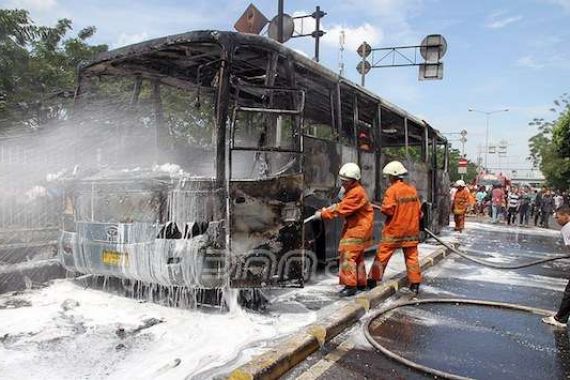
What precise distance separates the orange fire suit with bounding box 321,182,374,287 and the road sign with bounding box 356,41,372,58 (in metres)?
13.3

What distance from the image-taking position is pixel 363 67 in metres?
18.2

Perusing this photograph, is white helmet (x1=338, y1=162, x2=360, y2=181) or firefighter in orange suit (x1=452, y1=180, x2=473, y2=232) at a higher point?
white helmet (x1=338, y1=162, x2=360, y2=181)

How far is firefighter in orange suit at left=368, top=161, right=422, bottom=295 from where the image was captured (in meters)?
6.05

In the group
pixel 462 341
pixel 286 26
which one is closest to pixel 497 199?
pixel 286 26

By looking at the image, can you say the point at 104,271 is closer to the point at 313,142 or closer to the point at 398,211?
the point at 313,142

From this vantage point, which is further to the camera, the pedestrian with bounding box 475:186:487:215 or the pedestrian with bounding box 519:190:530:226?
the pedestrian with bounding box 475:186:487:215

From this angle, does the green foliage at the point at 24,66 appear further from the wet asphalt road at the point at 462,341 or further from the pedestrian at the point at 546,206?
the pedestrian at the point at 546,206

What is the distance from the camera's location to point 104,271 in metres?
5.12

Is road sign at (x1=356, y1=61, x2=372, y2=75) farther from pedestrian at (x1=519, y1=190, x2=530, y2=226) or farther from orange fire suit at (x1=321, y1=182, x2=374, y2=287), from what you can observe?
orange fire suit at (x1=321, y1=182, x2=374, y2=287)

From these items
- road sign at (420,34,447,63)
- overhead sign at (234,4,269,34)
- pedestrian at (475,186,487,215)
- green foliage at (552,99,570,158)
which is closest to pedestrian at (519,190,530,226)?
green foliage at (552,99,570,158)

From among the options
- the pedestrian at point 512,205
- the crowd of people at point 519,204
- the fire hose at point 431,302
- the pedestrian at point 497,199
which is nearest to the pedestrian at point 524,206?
the crowd of people at point 519,204

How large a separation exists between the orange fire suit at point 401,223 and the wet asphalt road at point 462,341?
547mm

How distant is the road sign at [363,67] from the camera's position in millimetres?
18156

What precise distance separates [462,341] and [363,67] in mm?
14849
